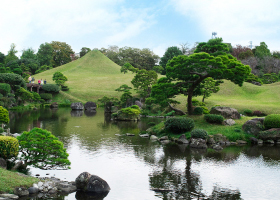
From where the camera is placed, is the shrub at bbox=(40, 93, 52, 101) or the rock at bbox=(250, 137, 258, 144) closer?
the rock at bbox=(250, 137, 258, 144)

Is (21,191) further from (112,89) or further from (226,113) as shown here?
(112,89)

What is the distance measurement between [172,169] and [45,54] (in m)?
95.7

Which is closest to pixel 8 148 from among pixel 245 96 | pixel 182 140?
pixel 182 140

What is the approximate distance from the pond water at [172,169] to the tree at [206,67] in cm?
657

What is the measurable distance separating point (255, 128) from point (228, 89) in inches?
1492

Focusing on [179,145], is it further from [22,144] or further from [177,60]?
[22,144]

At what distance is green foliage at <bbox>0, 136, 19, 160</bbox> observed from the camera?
12.5 meters

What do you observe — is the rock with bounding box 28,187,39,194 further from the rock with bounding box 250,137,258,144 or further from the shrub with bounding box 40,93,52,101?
the shrub with bounding box 40,93,52,101

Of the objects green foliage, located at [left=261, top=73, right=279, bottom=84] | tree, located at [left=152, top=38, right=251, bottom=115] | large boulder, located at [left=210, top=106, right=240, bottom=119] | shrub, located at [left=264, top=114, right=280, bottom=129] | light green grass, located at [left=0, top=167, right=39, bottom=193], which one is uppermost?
green foliage, located at [left=261, top=73, right=279, bottom=84]

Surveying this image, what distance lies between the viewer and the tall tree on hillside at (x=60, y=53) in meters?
110

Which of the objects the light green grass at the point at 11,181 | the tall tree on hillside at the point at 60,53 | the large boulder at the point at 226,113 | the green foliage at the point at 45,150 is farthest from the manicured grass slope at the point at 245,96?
the tall tree on hillside at the point at 60,53

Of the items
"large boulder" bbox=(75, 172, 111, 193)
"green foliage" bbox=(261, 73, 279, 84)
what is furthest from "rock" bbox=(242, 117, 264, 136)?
"green foliage" bbox=(261, 73, 279, 84)

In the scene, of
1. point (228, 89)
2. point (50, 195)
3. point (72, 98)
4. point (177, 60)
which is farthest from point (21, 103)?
point (50, 195)

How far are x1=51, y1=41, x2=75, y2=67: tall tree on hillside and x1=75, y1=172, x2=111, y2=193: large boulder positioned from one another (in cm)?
10320
